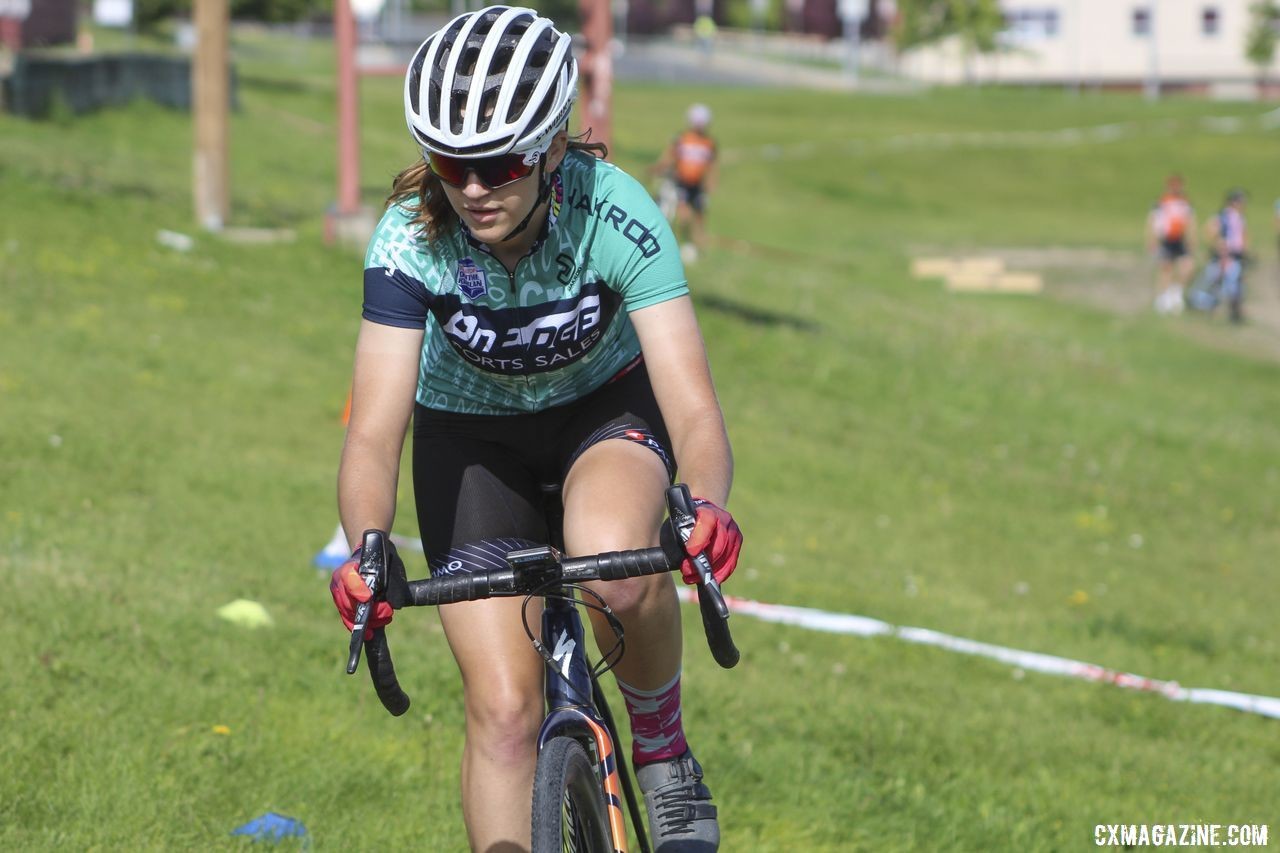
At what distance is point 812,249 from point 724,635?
28.5 metres

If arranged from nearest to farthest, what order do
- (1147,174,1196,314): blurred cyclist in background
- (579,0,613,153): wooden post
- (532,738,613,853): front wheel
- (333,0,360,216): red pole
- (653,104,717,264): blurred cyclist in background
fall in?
(532,738,613,853): front wheel → (579,0,613,153): wooden post → (333,0,360,216): red pole → (653,104,717,264): blurred cyclist in background → (1147,174,1196,314): blurred cyclist in background

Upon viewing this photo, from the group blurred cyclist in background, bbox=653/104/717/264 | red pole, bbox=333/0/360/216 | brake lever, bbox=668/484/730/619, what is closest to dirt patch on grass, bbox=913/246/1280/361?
blurred cyclist in background, bbox=653/104/717/264

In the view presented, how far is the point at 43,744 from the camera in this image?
16.3ft

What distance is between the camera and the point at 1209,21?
84.0m

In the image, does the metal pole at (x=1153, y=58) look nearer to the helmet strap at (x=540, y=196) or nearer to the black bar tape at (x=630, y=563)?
the helmet strap at (x=540, y=196)

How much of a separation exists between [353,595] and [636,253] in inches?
45.1

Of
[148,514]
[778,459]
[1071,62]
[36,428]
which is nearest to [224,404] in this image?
[36,428]

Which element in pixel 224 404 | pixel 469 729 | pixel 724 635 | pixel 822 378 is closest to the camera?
pixel 724 635

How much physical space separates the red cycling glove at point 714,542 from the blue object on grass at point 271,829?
1.95m

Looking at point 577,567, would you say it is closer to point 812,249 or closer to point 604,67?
point 604,67

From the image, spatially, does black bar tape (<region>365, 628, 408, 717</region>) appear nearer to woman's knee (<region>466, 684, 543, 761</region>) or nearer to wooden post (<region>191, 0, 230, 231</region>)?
woman's knee (<region>466, 684, 543, 761</region>)

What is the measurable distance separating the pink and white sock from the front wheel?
0.45 metres

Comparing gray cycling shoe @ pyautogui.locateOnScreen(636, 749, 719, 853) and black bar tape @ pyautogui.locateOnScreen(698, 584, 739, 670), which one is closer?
black bar tape @ pyautogui.locateOnScreen(698, 584, 739, 670)

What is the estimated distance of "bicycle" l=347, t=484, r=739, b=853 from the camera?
321cm
